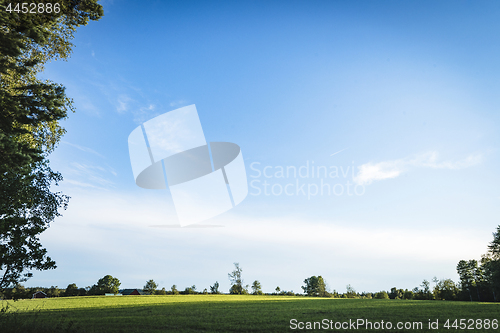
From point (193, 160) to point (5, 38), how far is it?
36.8 ft

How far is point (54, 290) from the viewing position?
3986 inches

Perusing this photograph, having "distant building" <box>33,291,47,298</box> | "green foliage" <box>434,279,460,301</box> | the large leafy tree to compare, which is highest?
the large leafy tree

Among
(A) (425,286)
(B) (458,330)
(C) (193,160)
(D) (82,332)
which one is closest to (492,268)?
(A) (425,286)

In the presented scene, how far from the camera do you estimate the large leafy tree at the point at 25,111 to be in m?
12.6

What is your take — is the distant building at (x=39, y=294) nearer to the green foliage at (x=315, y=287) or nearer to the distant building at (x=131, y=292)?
the distant building at (x=131, y=292)

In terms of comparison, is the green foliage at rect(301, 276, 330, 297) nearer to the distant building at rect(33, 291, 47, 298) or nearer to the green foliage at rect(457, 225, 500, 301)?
the green foliage at rect(457, 225, 500, 301)

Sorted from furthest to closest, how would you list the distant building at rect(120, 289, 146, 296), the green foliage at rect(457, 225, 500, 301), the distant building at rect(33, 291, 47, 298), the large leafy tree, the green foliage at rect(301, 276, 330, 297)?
1. the green foliage at rect(301, 276, 330, 297)
2. the distant building at rect(120, 289, 146, 296)
3. the distant building at rect(33, 291, 47, 298)
4. the green foliage at rect(457, 225, 500, 301)
5. the large leafy tree

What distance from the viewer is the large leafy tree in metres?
12.6

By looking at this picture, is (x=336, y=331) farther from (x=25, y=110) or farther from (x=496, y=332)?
(x=25, y=110)

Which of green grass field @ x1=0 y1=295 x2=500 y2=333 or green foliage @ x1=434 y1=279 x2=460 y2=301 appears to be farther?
green foliage @ x1=434 y1=279 x2=460 y2=301

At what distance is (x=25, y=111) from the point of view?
13.2 m

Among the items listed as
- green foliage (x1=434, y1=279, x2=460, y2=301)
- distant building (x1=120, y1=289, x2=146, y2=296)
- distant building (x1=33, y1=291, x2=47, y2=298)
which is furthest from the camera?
distant building (x1=120, y1=289, x2=146, y2=296)

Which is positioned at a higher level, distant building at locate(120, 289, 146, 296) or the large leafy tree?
the large leafy tree

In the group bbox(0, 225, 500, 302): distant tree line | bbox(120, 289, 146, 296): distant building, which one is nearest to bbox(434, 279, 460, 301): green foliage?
bbox(0, 225, 500, 302): distant tree line
